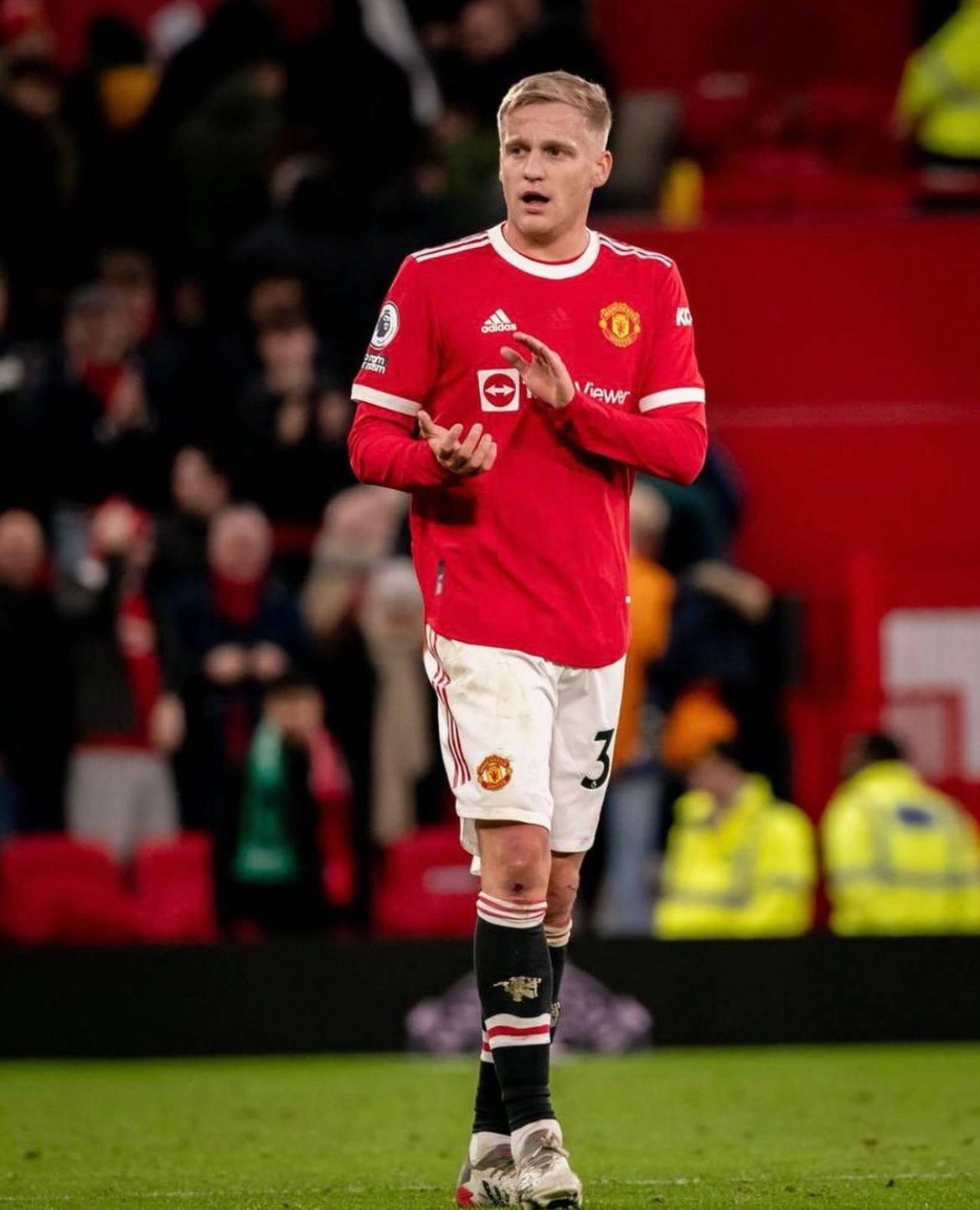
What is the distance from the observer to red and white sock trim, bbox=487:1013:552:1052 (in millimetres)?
5672

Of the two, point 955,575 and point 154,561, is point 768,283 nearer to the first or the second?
point 955,575

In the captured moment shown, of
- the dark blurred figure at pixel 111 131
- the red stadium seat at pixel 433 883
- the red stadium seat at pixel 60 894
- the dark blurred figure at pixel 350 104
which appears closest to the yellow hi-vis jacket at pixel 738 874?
the red stadium seat at pixel 433 883

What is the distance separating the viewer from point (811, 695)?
12.8 m

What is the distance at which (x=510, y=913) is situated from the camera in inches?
224

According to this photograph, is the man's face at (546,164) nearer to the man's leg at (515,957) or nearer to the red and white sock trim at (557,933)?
the man's leg at (515,957)

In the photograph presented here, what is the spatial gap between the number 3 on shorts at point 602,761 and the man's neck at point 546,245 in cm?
109

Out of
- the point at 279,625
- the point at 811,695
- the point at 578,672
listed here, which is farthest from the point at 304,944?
the point at 578,672

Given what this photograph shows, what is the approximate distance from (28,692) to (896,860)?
3.92 meters

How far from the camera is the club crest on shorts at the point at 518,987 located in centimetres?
569

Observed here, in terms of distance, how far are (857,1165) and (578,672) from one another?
63.9 inches

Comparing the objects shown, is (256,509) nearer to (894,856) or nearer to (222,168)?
(222,168)

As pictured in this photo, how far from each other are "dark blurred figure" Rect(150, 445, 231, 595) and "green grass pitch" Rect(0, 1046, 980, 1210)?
2427 mm

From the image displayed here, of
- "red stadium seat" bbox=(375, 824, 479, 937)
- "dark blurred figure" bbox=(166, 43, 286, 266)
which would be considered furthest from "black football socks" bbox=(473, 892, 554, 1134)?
"dark blurred figure" bbox=(166, 43, 286, 266)

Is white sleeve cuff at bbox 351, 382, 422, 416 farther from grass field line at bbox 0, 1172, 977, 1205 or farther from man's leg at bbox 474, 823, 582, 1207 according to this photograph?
grass field line at bbox 0, 1172, 977, 1205
